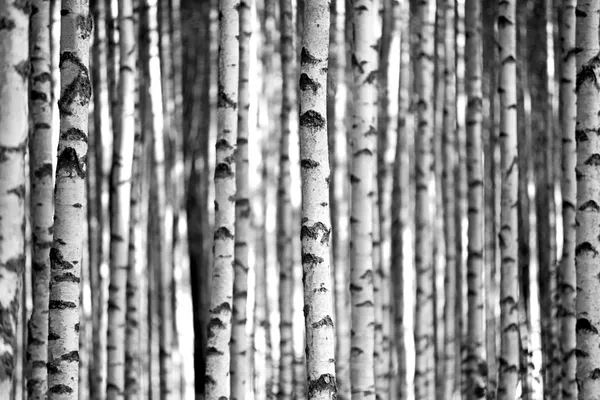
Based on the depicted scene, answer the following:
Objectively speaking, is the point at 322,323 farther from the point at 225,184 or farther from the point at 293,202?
the point at 293,202

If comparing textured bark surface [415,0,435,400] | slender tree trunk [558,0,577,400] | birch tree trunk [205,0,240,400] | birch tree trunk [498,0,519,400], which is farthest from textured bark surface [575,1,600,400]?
birch tree trunk [205,0,240,400]

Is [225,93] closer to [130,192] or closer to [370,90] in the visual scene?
[370,90]

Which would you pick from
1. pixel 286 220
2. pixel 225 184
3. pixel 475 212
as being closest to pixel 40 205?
pixel 225 184

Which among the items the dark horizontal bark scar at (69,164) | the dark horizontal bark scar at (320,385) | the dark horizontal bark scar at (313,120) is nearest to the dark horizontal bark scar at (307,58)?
the dark horizontal bark scar at (313,120)

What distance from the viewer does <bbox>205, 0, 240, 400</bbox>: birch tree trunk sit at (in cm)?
316

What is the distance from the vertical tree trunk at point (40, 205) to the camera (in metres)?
2.83

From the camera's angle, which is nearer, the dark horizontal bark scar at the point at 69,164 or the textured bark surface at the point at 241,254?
the dark horizontal bark scar at the point at 69,164

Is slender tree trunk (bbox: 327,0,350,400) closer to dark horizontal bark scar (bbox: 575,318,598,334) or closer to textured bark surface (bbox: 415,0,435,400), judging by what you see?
textured bark surface (bbox: 415,0,435,400)

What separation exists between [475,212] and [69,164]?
2753 millimetres

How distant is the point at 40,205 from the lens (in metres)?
2.82

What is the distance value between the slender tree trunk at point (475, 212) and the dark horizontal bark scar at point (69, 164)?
8.91 ft

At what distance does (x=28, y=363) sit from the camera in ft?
9.65

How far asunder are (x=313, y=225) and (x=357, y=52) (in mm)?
741

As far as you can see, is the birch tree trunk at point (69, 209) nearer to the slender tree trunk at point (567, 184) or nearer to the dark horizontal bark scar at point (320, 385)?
the dark horizontal bark scar at point (320, 385)
